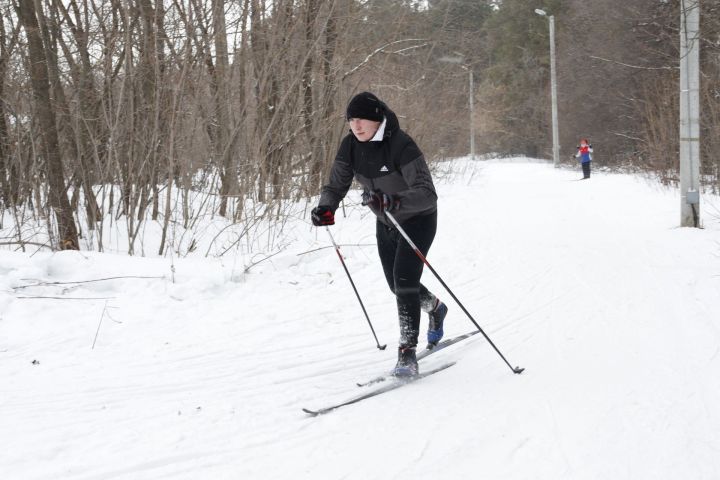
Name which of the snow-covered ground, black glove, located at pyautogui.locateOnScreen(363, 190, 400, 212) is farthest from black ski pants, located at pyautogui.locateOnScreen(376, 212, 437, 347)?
the snow-covered ground

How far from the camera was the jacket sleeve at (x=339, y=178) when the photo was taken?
434 centimetres

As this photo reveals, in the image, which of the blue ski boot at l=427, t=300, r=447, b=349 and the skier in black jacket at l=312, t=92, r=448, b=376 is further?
the blue ski boot at l=427, t=300, r=447, b=349

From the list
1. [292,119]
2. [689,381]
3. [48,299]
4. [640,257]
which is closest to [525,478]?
[689,381]

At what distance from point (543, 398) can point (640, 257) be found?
4.88m

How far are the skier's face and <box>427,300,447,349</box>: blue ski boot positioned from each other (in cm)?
140

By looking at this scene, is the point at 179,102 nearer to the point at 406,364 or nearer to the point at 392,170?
the point at 392,170

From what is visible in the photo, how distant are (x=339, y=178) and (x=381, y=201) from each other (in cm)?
52

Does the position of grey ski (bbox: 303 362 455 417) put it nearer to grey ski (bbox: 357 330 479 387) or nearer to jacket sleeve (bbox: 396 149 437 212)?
grey ski (bbox: 357 330 479 387)

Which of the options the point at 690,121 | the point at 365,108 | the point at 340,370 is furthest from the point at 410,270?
the point at 690,121

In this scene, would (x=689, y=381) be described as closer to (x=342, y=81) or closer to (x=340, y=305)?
(x=340, y=305)

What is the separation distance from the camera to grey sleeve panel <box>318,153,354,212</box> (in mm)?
4355

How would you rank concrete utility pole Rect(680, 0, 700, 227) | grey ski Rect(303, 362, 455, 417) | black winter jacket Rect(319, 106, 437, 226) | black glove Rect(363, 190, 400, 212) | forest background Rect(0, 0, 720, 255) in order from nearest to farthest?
1. grey ski Rect(303, 362, 455, 417)
2. black glove Rect(363, 190, 400, 212)
3. black winter jacket Rect(319, 106, 437, 226)
4. forest background Rect(0, 0, 720, 255)
5. concrete utility pole Rect(680, 0, 700, 227)

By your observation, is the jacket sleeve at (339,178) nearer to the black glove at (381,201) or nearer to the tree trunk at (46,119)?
the black glove at (381,201)

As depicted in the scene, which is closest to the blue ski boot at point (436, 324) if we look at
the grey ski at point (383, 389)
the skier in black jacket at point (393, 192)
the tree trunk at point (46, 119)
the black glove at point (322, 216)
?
the grey ski at point (383, 389)
